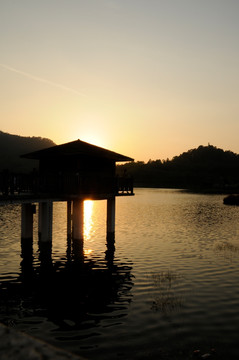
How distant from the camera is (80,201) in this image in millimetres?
26375

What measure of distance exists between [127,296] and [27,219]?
13.4m

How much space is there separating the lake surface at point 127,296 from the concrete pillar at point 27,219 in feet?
3.35

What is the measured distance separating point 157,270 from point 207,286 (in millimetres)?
3569

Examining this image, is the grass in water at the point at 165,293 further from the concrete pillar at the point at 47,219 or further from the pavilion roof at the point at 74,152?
the pavilion roof at the point at 74,152

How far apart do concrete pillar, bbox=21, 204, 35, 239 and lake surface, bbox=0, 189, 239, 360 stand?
40.2 inches

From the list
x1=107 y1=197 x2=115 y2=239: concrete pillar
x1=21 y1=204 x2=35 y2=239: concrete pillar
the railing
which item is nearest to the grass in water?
the railing

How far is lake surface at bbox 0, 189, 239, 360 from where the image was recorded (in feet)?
34.1

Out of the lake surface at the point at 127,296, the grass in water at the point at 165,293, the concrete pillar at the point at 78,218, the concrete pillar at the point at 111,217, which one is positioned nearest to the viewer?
the lake surface at the point at 127,296

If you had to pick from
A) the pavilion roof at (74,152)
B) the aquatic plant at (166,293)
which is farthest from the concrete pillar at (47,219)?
the aquatic plant at (166,293)

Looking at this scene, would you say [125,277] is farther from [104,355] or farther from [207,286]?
[104,355]

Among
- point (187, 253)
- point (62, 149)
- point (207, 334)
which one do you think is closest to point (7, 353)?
point (207, 334)

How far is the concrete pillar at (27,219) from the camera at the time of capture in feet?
84.3

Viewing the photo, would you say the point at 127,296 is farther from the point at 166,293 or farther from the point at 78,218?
the point at 78,218

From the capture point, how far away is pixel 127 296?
14.9m
